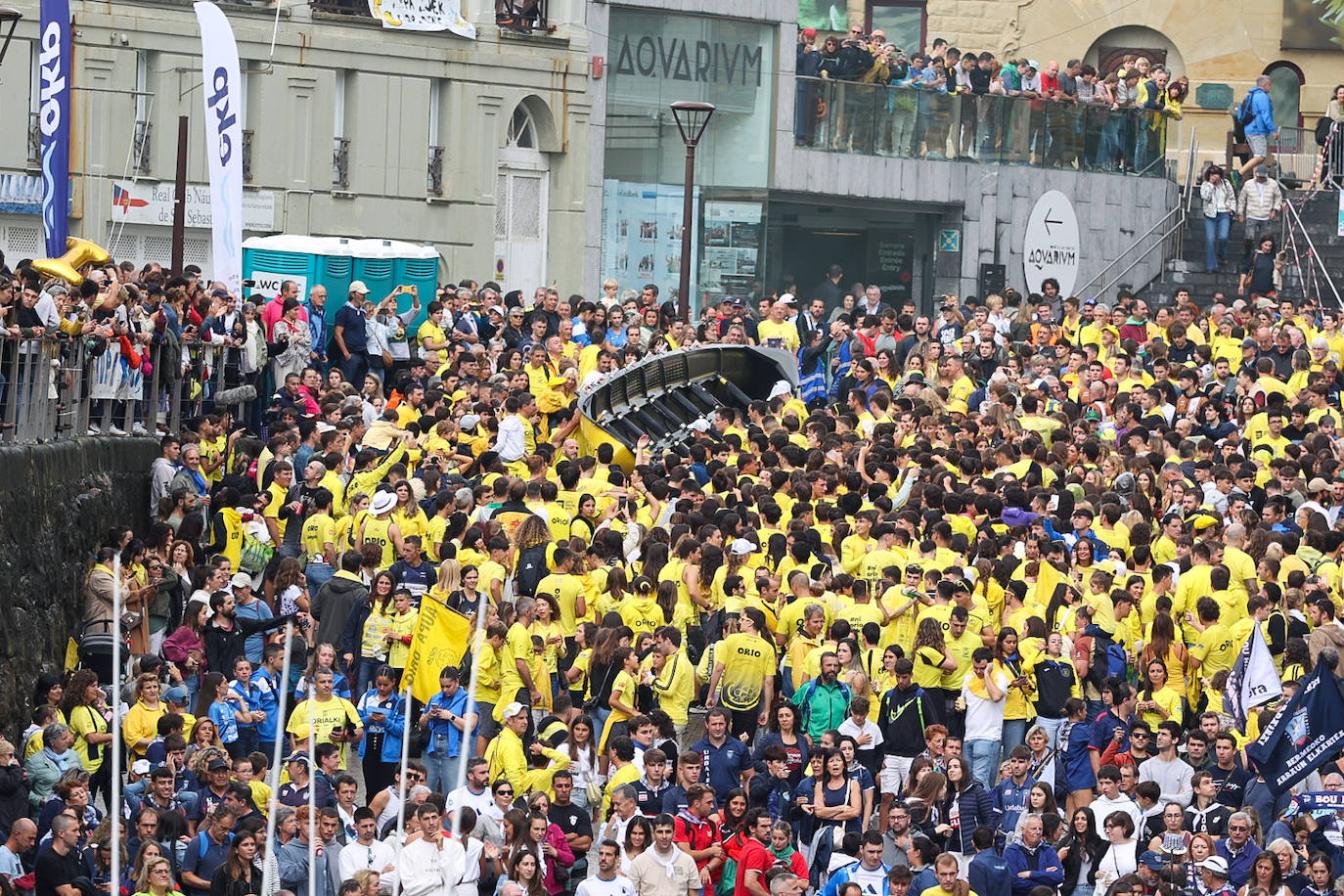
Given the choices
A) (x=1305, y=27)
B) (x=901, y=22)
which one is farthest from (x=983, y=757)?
(x=1305, y=27)

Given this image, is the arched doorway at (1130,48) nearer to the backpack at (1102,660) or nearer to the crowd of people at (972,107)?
the crowd of people at (972,107)

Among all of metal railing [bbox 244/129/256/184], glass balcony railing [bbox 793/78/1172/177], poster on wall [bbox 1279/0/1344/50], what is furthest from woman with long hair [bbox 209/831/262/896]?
poster on wall [bbox 1279/0/1344/50]

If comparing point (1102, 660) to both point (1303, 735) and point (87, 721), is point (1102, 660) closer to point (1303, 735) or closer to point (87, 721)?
point (1303, 735)

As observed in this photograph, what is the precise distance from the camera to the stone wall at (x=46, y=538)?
64.3 feet

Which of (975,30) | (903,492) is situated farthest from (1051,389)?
(975,30)

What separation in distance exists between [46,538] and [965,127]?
2301 centimetres

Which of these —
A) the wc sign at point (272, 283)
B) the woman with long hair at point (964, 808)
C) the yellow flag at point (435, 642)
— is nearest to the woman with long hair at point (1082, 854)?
the woman with long hair at point (964, 808)

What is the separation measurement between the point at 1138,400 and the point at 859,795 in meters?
8.81

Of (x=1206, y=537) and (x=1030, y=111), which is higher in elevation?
(x=1030, y=111)

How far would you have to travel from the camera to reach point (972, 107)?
40.6 m

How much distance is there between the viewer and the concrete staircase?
1455 inches

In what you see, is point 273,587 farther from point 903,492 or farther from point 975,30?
point 975,30

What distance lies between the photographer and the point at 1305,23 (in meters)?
49.5

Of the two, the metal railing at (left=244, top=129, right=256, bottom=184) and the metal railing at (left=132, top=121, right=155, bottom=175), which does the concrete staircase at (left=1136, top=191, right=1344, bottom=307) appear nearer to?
the metal railing at (left=244, top=129, right=256, bottom=184)
